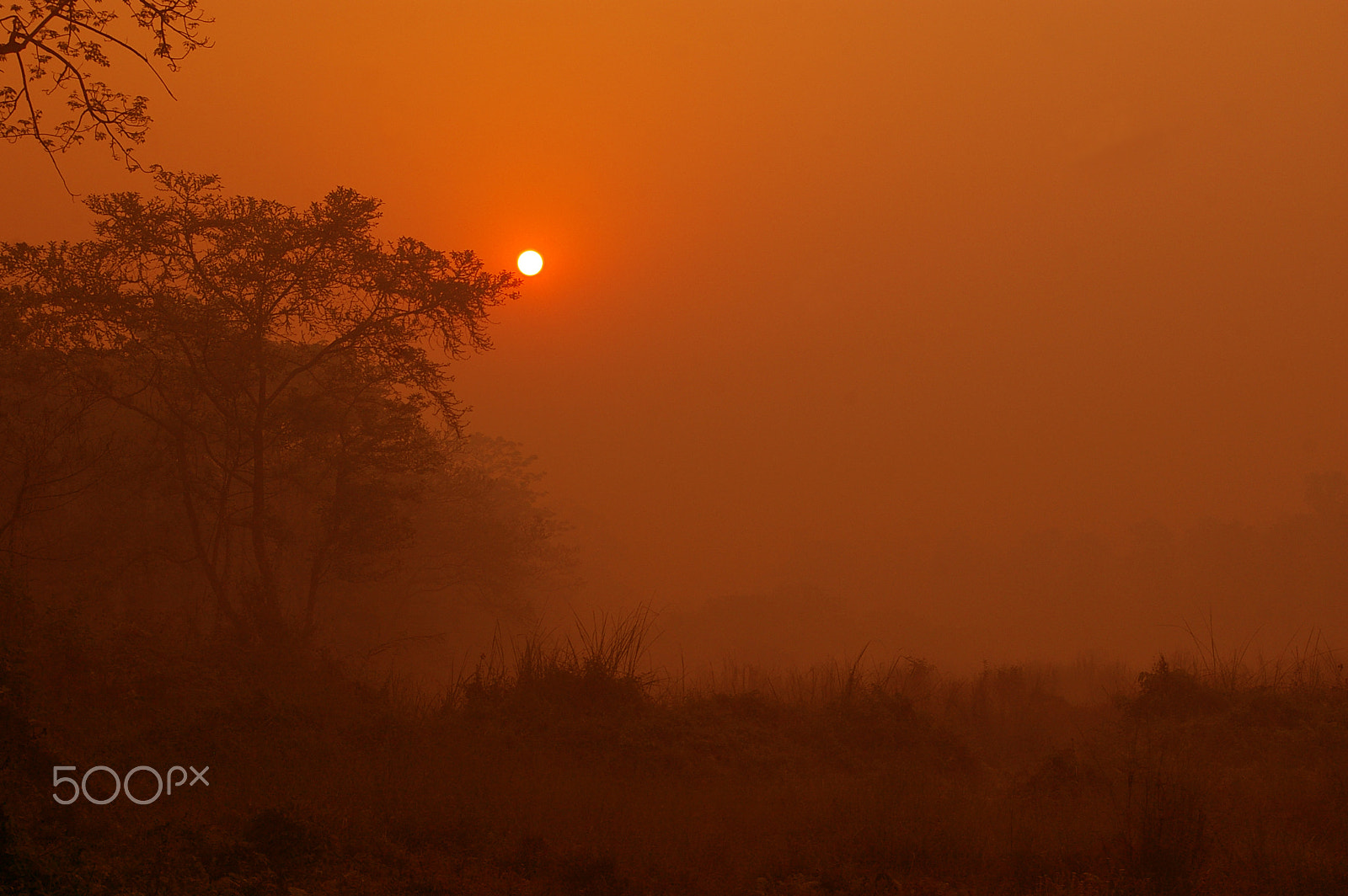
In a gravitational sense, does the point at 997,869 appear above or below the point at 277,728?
below

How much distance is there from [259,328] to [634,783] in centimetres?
1094

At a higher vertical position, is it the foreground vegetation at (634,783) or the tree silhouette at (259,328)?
the tree silhouette at (259,328)

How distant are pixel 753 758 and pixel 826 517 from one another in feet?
327

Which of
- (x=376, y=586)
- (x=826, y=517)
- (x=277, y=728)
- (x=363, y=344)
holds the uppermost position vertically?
(x=826, y=517)

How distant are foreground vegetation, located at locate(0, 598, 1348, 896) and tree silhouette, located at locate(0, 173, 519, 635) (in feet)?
14.6

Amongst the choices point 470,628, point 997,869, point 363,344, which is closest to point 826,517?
point 470,628

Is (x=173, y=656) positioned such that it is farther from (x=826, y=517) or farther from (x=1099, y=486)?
(x=1099, y=486)

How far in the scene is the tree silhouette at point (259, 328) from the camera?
47.8 feet

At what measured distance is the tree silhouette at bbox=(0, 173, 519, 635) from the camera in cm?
1457

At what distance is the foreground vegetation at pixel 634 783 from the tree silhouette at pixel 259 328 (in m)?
4.46

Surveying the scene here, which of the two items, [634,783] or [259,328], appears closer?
[634,783]

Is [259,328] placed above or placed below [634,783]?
above

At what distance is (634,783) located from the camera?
8797mm

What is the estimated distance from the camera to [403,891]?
584cm
